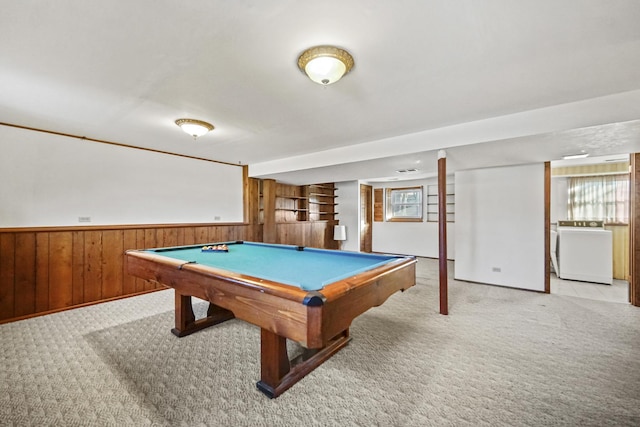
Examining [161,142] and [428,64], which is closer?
[428,64]

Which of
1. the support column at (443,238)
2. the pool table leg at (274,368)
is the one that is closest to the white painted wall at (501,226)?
the support column at (443,238)

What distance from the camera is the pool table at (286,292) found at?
48.3 inches

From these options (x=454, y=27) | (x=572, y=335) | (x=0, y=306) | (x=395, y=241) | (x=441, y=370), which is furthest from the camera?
(x=395, y=241)

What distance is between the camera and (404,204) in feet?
25.7

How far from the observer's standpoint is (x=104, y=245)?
12.0 ft

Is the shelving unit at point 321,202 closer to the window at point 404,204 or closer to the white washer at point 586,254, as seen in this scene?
the window at point 404,204

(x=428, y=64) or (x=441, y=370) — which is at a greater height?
(x=428, y=64)

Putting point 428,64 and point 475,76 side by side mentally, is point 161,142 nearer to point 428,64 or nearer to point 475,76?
point 428,64

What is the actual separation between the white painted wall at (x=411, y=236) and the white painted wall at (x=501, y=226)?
83.9 inches

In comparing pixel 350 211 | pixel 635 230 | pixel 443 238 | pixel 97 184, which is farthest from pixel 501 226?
pixel 97 184

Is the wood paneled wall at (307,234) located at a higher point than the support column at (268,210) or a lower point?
lower

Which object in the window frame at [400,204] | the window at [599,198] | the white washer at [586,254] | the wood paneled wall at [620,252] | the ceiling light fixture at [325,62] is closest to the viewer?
the ceiling light fixture at [325,62]

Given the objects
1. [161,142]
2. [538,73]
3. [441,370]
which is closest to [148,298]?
[161,142]

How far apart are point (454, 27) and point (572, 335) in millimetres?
3001
